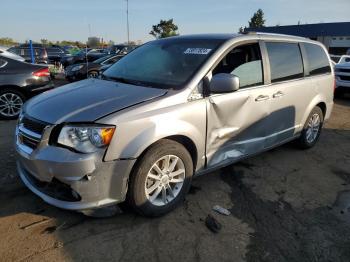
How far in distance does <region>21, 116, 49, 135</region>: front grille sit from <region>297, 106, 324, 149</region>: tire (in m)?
4.00

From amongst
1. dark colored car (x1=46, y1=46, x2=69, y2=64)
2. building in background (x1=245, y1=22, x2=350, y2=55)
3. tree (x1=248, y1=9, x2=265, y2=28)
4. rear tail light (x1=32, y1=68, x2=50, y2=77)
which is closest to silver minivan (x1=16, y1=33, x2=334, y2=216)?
rear tail light (x1=32, y1=68, x2=50, y2=77)

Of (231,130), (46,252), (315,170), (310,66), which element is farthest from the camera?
(310,66)

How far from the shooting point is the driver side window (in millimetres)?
3904

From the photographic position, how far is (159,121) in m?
3.15

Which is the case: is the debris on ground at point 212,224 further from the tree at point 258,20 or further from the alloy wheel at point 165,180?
the tree at point 258,20

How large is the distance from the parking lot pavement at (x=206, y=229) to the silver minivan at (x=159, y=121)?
0.28 meters

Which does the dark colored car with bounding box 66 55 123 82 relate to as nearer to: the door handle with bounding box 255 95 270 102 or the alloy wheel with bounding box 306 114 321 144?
the alloy wheel with bounding box 306 114 321 144

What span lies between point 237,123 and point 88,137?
181 centimetres

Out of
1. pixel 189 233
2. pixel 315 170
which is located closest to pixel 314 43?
pixel 315 170

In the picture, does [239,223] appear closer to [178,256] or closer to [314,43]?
[178,256]

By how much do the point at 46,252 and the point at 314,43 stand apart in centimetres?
490

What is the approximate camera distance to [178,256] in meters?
2.89

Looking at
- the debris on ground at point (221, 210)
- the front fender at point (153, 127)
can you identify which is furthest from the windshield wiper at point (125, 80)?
the debris on ground at point (221, 210)

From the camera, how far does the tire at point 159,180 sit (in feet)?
10.3
